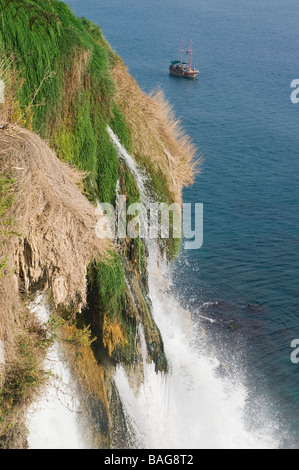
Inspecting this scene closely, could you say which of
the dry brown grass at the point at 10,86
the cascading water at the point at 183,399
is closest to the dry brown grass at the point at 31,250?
the dry brown grass at the point at 10,86

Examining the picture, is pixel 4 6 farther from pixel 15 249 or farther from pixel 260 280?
pixel 260 280

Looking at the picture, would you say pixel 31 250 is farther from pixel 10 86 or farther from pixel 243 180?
pixel 243 180

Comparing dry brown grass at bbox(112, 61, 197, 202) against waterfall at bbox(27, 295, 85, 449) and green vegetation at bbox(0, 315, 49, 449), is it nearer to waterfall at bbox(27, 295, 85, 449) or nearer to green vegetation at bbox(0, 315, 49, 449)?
waterfall at bbox(27, 295, 85, 449)

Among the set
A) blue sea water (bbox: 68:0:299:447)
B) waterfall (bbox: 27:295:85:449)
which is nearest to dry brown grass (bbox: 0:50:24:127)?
waterfall (bbox: 27:295:85:449)

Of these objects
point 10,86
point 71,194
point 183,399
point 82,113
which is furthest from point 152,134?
point 183,399

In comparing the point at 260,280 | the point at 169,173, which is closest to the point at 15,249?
the point at 169,173

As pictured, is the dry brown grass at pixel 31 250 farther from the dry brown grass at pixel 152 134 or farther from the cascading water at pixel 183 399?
the dry brown grass at pixel 152 134
